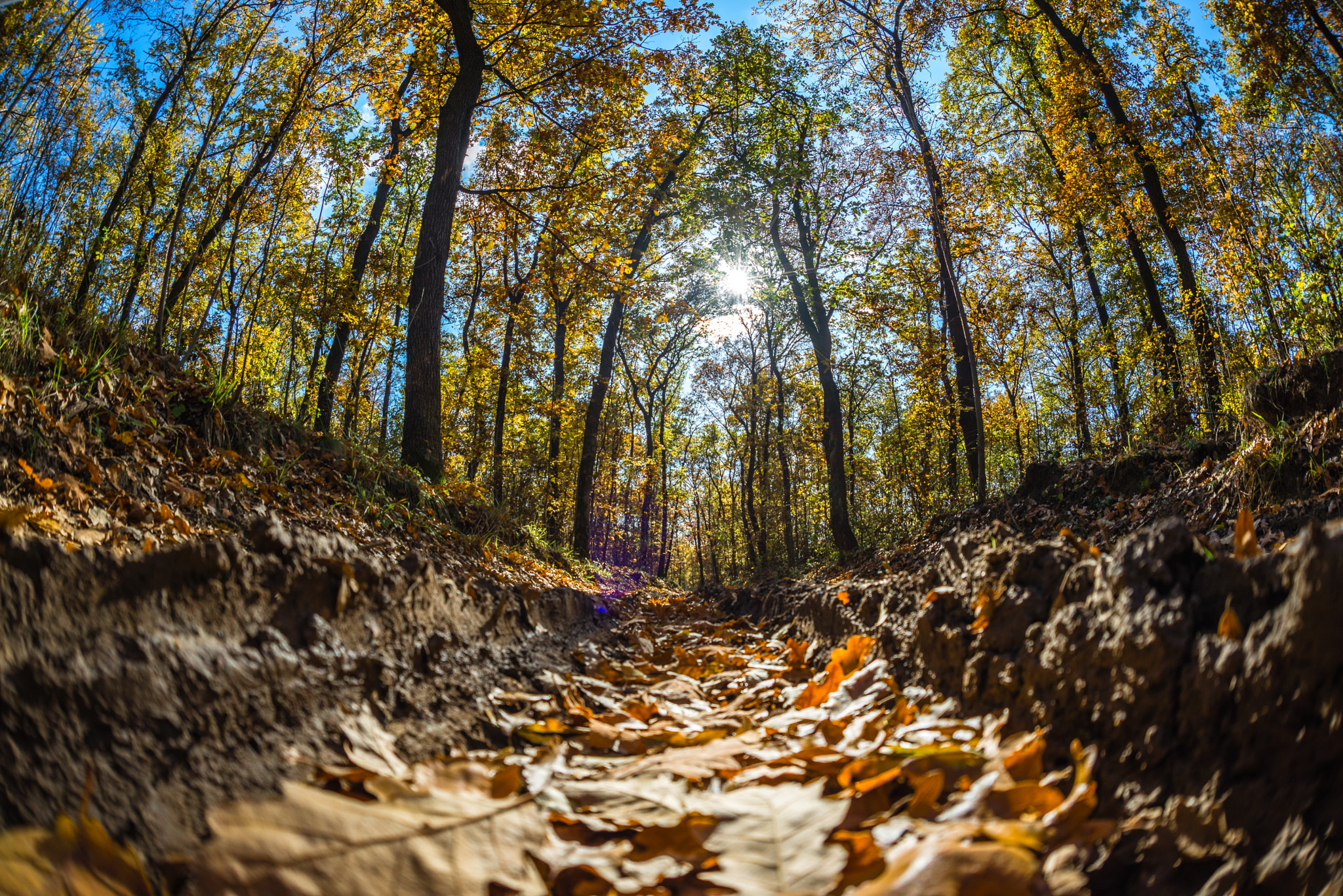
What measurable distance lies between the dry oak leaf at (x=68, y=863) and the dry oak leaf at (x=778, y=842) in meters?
0.66

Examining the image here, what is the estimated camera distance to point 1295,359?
4684 mm

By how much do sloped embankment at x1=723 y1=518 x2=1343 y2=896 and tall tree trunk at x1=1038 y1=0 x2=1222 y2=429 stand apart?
8655 mm

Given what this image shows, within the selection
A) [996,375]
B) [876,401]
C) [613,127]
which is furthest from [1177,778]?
[876,401]

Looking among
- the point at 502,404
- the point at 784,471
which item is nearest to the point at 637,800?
the point at 502,404

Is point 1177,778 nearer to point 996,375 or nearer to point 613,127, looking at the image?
point 613,127

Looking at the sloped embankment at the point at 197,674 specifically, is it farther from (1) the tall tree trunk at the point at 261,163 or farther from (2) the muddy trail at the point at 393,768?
(1) the tall tree trunk at the point at 261,163

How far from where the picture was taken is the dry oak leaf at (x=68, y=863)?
0.56 meters

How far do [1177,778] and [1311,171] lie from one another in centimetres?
1032

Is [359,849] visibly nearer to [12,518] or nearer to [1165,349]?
[12,518]

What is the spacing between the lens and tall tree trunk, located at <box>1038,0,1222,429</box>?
7.81 metres

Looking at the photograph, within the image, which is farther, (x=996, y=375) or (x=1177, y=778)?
(x=996, y=375)

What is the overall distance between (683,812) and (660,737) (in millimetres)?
506

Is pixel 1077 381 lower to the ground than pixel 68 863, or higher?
higher

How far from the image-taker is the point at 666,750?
1.42 metres
